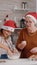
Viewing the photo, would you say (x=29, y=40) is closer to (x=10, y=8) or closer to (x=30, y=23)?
(x=30, y=23)

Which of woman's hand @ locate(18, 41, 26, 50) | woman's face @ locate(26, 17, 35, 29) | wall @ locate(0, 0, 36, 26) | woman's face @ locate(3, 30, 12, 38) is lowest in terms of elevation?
woman's hand @ locate(18, 41, 26, 50)

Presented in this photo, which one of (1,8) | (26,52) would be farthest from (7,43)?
(1,8)

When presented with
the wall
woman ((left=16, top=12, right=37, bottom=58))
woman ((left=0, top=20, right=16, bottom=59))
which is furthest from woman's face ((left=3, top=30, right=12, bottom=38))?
the wall

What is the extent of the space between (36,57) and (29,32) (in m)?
0.25

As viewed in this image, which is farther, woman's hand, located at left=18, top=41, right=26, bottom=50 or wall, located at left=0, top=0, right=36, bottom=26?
wall, located at left=0, top=0, right=36, bottom=26

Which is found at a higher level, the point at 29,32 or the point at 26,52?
the point at 29,32

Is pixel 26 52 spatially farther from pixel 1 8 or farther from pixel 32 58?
pixel 1 8

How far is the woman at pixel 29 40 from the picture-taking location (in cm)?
172

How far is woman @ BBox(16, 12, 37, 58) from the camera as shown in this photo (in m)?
1.72

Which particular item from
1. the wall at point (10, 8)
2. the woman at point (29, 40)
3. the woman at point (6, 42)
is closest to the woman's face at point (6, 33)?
the woman at point (6, 42)

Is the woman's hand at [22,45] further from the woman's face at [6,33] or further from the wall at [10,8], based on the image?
the wall at [10,8]

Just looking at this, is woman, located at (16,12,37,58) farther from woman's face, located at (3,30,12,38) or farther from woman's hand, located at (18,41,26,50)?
woman's face, located at (3,30,12,38)

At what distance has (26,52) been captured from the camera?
1748 mm

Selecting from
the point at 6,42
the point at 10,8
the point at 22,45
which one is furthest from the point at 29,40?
the point at 10,8
